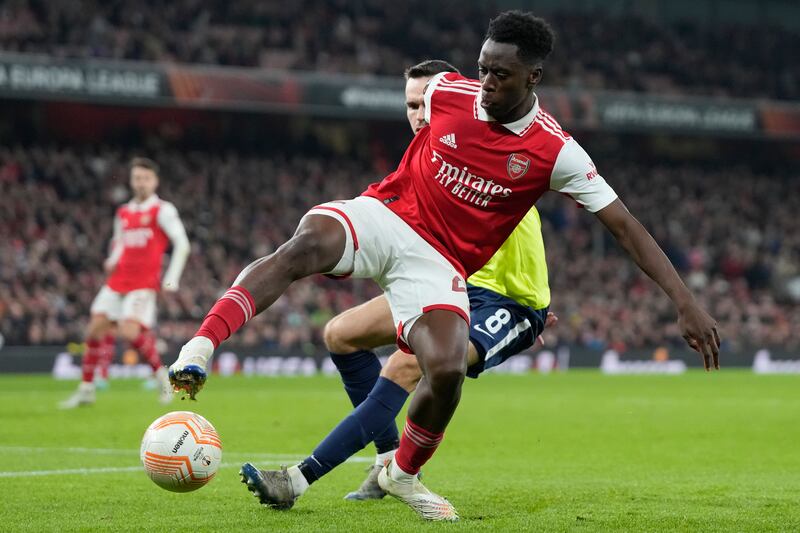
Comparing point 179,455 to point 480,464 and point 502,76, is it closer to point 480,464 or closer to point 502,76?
point 502,76

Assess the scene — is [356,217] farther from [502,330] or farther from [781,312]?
[781,312]

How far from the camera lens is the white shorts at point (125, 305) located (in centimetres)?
1253

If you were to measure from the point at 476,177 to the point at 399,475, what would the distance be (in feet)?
4.44

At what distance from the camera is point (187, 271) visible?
23.4 meters

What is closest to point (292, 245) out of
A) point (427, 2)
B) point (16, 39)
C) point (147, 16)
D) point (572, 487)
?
point (572, 487)

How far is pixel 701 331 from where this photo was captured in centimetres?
493

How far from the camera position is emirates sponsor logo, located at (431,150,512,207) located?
5.35 metres

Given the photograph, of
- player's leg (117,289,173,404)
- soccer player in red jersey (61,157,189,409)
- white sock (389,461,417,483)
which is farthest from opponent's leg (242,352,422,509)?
player's leg (117,289,173,404)

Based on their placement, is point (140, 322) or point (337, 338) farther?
point (140, 322)

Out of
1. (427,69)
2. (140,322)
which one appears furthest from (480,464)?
(140,322)

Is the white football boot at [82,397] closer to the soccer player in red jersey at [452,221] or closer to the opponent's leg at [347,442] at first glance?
the opponent's leg at [347,442]

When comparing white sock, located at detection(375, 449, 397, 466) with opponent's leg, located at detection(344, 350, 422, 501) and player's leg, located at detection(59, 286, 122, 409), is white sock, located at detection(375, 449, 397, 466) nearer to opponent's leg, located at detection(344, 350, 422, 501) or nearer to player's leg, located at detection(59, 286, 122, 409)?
opponent's leg, located at detection(344, 350, 422, 501)

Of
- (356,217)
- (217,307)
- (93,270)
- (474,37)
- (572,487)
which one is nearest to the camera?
(217,307)

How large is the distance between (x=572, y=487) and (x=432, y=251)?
1.86 metres
